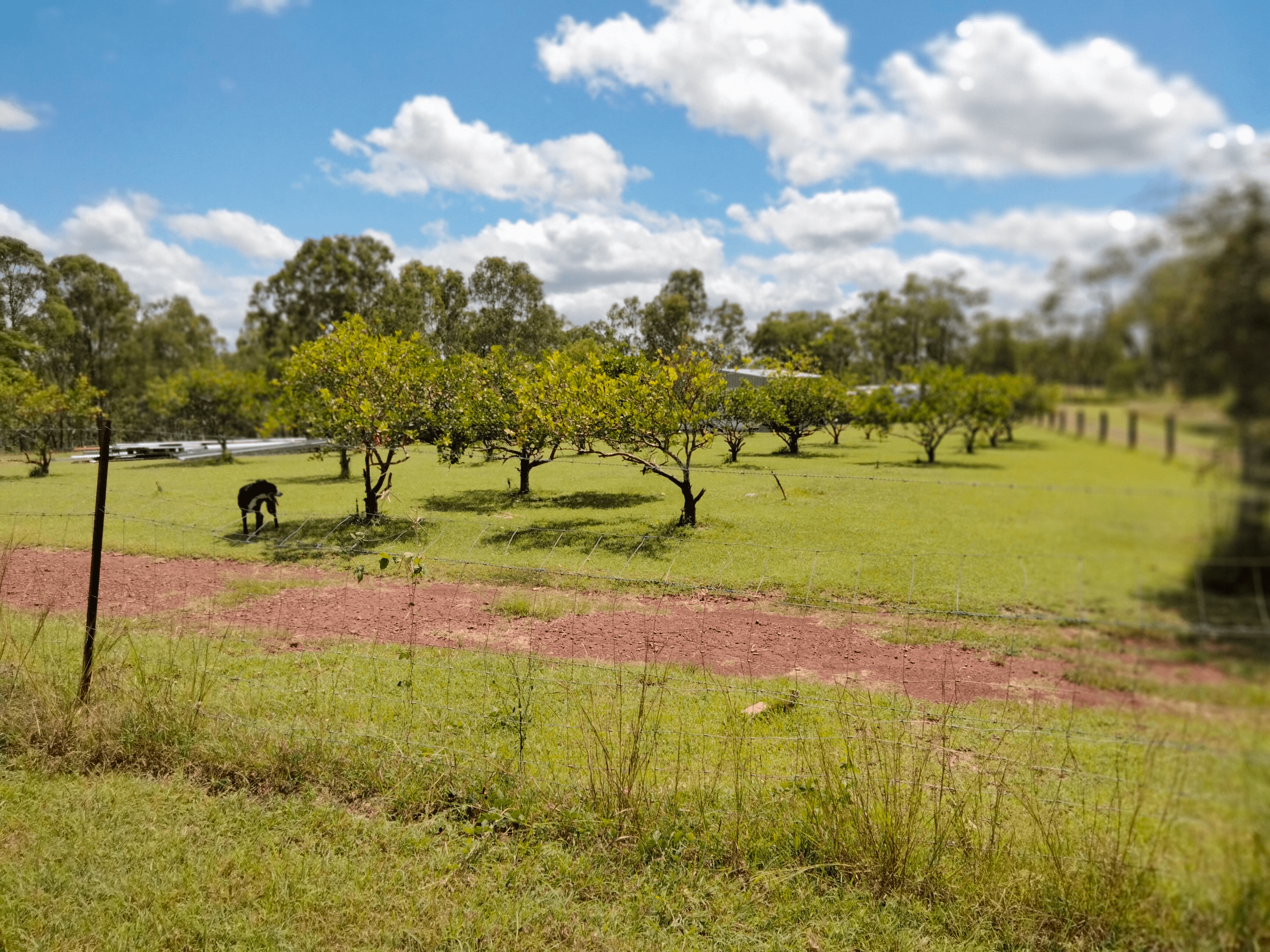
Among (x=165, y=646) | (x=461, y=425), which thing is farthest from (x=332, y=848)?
(x=461, y=425)

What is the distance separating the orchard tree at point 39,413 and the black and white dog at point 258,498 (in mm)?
3095

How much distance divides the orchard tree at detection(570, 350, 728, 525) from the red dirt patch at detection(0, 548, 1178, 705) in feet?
12.3

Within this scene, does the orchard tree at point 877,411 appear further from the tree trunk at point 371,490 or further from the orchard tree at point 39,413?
the orchard tree at point 39,413

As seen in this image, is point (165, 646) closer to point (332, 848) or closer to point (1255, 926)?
point (332, 848)

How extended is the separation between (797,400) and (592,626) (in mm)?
14359

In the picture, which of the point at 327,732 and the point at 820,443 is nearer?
the point at 327,732

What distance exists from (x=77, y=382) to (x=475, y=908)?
22.5m

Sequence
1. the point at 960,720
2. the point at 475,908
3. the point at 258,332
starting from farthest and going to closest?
the point at 258,332 → the point at 960,720 → the point at 475,908

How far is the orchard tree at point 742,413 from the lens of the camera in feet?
59.0

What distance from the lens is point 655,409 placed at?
1166cm

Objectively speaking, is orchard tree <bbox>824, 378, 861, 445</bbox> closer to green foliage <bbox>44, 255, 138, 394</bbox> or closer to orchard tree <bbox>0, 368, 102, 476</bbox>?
orchard tree <bbox>0, 368, 102, 476</bbox>

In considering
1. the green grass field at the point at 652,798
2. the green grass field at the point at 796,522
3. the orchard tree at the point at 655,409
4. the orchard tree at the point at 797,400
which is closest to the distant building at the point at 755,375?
the orchard tree at the point at 797,400

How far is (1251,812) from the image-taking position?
5.61ft

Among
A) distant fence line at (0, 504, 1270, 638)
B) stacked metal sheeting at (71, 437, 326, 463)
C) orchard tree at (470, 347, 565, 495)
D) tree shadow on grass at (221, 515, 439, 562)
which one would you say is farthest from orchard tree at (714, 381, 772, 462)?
stacked metal sheeting at (71, 437, 326, 463)
